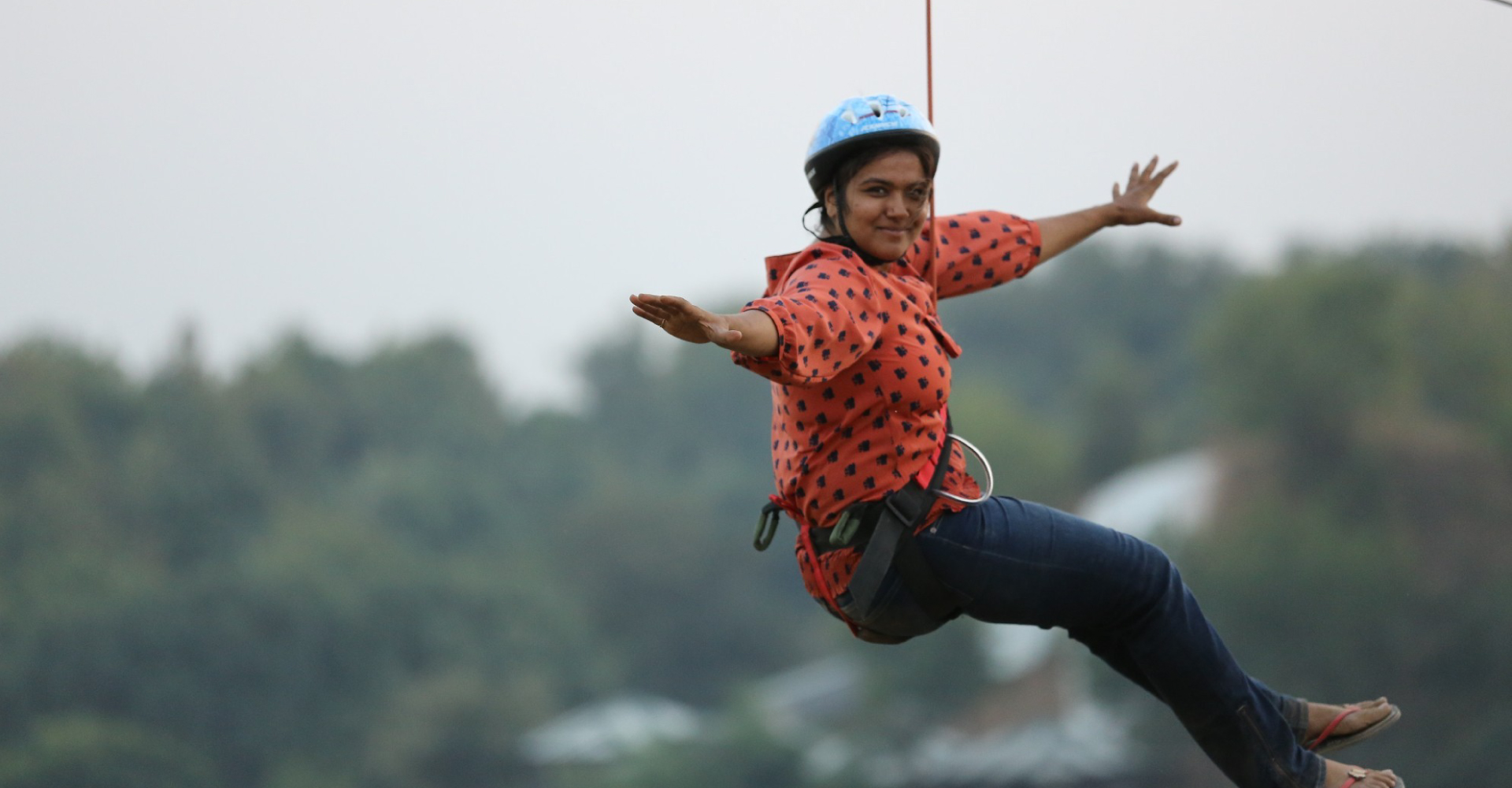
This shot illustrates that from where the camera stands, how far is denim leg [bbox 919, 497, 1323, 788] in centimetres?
A: 504

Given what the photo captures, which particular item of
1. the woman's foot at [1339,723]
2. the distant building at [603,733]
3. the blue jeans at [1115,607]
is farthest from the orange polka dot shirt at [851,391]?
the distant building at [603,733]

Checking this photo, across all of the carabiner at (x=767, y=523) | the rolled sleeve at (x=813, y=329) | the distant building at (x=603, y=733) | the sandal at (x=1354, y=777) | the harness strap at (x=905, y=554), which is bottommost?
the sandal at (x=1354, y=777)

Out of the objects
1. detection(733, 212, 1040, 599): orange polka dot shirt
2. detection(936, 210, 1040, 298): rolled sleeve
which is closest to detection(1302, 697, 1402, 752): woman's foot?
detection(733, 212, 1040, 599): orange polka dot shirt

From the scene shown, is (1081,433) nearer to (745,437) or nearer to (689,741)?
(745,437)

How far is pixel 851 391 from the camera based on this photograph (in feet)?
16.1

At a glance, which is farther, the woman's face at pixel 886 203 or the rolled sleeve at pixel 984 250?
the rolled sleeve at pixel 984 250

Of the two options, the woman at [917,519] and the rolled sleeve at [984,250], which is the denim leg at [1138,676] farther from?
the rolled sleeve at [984,250]

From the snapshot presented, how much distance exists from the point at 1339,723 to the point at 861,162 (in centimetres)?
216

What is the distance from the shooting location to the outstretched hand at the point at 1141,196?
6117mm

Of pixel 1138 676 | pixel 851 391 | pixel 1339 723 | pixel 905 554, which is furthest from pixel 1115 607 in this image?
pixel 851 391

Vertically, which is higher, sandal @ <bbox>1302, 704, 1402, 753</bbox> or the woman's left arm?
the woman's left arm

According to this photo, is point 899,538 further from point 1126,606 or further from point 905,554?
point 1126,606

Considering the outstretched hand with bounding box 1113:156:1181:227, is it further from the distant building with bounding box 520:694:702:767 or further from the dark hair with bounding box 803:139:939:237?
the distant building with bounding box 520:694:702:767

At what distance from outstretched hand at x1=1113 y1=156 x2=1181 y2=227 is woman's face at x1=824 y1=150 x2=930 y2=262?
1321 millimetres
